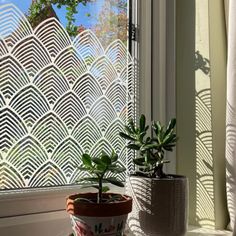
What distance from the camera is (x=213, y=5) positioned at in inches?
50.1

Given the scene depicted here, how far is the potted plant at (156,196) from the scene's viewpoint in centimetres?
100

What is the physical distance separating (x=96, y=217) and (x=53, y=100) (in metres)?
0.38

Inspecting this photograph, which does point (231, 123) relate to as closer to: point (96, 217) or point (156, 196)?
point (156, 196)

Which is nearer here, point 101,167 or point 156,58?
point 101,167

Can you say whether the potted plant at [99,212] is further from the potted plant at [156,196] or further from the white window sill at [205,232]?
the white window sill at [205,232]

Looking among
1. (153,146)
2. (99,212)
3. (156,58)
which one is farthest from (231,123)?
(99,212)

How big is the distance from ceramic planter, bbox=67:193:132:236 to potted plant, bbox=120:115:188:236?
15cm

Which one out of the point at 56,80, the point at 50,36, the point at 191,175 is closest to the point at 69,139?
the point at 56,80

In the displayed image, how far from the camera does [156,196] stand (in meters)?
1.00

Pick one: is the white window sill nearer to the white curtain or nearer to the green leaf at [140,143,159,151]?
the white curtain

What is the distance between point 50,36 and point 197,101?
515 mm

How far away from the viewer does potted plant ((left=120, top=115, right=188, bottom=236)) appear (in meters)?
1.00

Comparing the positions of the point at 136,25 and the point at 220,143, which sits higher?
the point at 136,25

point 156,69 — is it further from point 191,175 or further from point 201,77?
point 191,175
